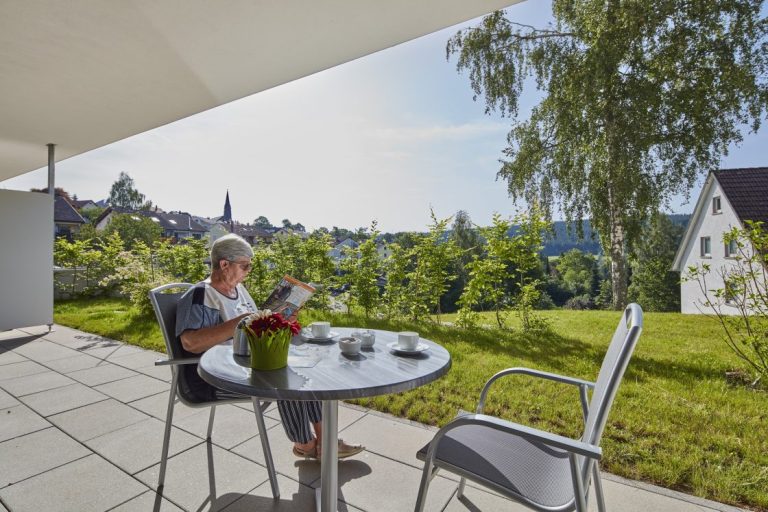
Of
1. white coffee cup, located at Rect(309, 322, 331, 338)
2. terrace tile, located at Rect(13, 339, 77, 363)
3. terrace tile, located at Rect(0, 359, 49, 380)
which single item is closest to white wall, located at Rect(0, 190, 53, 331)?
terrace tile, located at Rect(13, 339, 77, 363)

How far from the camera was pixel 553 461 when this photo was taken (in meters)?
1.29

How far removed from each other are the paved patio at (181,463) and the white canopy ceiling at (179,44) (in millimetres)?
2411

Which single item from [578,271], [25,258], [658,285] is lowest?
[658,285]

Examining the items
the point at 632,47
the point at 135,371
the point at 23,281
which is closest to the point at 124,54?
the point at 135,371

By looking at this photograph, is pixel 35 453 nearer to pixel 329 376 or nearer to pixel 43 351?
pixel 329 376

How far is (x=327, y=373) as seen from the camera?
1.31 metres

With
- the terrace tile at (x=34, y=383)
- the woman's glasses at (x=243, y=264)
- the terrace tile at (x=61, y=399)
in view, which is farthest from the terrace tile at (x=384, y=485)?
the terrace tile at (x=34, y=383)

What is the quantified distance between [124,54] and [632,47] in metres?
8.90

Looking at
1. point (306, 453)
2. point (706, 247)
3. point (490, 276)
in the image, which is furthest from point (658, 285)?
point (306, 453)

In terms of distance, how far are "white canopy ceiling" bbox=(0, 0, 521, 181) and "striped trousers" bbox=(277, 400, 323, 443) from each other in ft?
6.83

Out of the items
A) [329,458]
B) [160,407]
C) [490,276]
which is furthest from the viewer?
[490,276]

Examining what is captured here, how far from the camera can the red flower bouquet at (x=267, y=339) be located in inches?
51.6

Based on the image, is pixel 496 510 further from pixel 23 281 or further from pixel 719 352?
pixel 23 281

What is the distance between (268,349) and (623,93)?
9.24m
